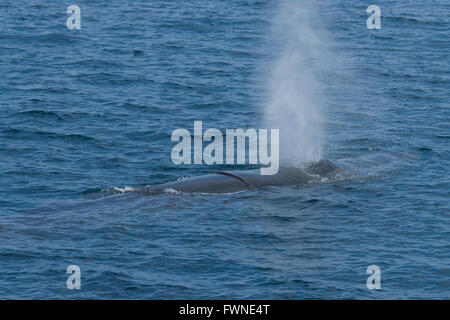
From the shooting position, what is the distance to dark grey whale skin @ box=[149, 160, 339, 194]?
38531mm

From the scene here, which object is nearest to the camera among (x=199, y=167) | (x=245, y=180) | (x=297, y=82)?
(x=245, y=180)

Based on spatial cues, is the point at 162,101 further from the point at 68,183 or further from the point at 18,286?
the point at 18,286

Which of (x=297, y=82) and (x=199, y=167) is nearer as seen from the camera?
(x=199, y=167)

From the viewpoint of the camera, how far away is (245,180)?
129 ft

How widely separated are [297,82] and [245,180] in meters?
22.6

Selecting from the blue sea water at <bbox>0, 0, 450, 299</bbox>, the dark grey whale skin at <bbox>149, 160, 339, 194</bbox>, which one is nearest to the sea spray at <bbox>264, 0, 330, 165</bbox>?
the blue sea water at <bbox>0, 0, 450, 299</bbox>

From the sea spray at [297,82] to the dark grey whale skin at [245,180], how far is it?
1.74m

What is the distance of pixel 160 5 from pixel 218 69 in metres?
21.9

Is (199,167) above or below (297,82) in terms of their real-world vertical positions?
below

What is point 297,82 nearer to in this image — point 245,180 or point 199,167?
point 199,167

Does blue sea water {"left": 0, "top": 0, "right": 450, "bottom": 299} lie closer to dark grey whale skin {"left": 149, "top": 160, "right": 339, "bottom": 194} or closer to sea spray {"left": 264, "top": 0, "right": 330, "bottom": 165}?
dark grey whale skin {"left": 149, "top": 160, "right": 339, "bottom": 194}

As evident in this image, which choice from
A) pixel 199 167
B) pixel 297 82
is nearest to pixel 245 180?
pixel 199 167

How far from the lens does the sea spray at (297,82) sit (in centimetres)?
4788

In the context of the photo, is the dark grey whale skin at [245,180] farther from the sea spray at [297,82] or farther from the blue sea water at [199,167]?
the sea spray at [297,82]
